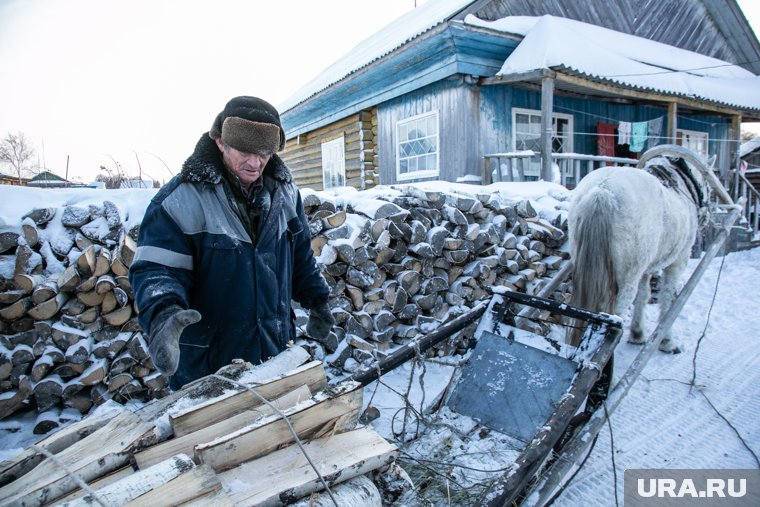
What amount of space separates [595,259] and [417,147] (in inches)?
237

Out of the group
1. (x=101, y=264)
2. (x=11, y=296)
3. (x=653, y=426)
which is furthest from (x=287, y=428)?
(x=653, y=426)

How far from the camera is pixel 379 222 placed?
133 inches

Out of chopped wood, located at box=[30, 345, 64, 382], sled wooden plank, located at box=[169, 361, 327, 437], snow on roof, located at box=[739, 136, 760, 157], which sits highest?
snow on roof, located at box=[739, 136, 760, 157]

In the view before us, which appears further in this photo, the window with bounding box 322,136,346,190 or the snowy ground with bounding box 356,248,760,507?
the window with bounding box 322,136,346,190

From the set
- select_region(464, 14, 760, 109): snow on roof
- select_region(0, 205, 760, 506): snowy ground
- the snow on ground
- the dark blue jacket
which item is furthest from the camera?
select_region(464, 14, 760, 109): snow on roof

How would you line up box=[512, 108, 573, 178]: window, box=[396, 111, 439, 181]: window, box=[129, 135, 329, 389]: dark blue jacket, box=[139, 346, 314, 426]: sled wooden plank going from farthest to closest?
box=[396, 111, 439, 181]: window, box=[512, 108, 573, 178]: window, box=[129, 135, 329, 389]: dark blue jacket, box=[139, 346, 314, 426]: sled wooden plank

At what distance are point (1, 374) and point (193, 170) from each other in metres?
2.09

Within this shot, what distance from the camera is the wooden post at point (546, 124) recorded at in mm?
6340

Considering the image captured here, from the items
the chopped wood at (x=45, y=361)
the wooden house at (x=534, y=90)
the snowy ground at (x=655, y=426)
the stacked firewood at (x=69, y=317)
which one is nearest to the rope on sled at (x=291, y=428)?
the snowy ground at (x=655, y=426)

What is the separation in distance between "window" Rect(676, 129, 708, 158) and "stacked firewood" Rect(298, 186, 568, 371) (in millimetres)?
9096

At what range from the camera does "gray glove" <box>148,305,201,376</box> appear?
135 cm

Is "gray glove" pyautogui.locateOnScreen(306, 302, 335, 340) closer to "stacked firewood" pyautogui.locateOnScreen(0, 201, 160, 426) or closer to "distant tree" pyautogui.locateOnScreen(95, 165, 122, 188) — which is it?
"stacked firewood" pyautogui.locateOnScreen(0, 201, 160, 426)

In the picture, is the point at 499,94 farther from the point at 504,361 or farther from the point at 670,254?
the point at 504,361

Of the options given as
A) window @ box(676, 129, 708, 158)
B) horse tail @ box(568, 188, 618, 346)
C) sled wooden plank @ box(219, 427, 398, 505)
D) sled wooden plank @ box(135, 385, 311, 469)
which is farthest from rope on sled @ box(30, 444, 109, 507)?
window @ box(676, 129, 708, 158)
